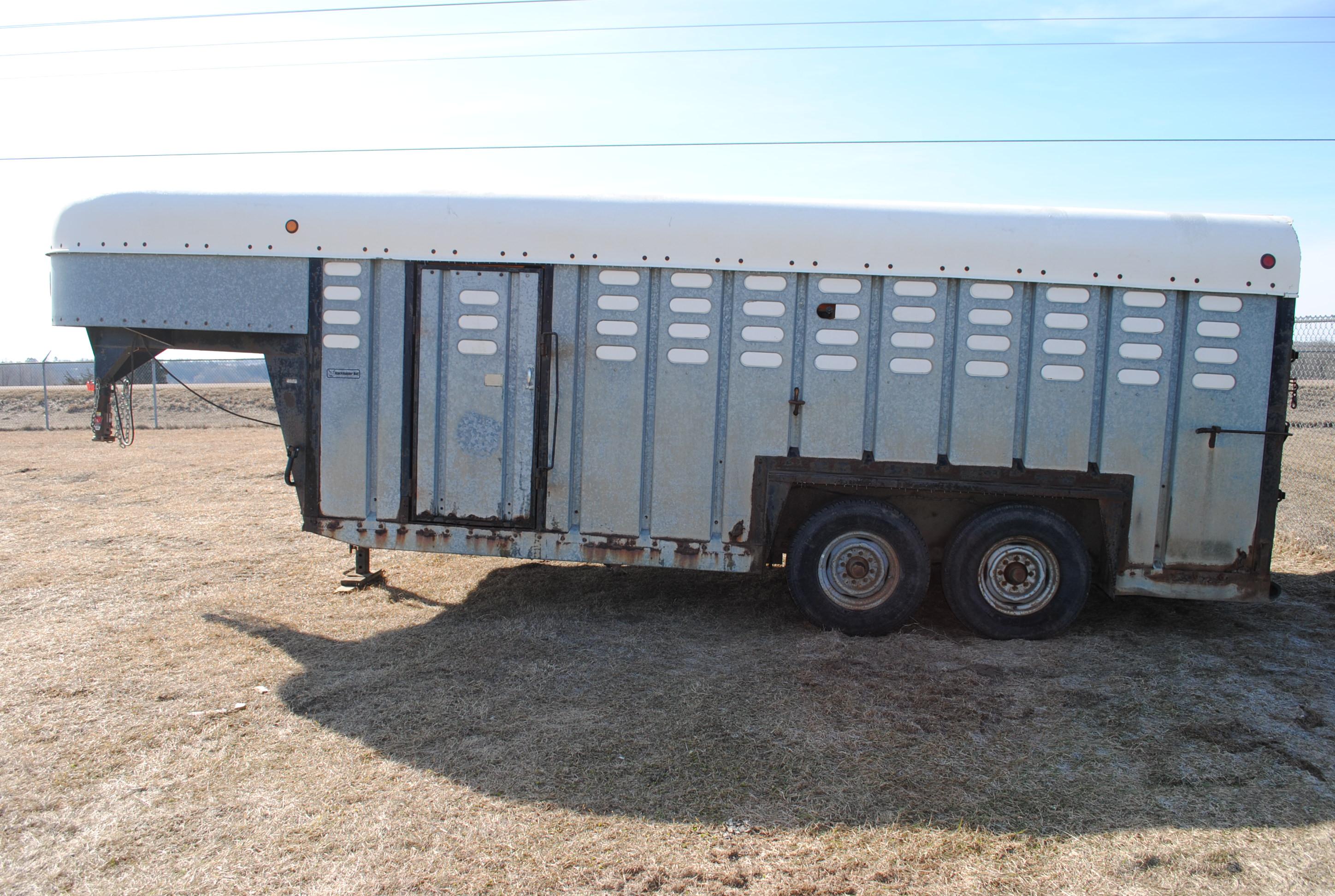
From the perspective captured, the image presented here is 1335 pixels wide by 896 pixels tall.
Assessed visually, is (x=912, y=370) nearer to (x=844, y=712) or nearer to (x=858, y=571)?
(x=858, y=571)

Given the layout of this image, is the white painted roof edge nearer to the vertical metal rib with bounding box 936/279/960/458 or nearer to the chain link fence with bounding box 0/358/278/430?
the vertical metal rib with bounding box 936/279/960/458

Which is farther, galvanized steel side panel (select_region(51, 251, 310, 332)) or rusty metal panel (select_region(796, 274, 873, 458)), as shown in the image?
galvanized steel side panel (select_region(51, 251, 310, 332))

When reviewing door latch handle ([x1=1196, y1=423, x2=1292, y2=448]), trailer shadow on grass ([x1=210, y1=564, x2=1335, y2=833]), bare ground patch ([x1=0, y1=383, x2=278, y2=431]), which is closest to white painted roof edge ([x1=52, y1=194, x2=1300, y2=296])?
door latch handle ([x1=1196, y1=423, x2=1292, y2=448])

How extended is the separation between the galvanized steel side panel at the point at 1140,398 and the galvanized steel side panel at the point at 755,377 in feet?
6.73

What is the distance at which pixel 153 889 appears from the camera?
10.5 ft

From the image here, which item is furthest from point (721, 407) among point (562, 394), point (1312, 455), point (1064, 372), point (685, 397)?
point (1312, 455)

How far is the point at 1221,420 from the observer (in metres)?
5.69

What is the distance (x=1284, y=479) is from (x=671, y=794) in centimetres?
1095

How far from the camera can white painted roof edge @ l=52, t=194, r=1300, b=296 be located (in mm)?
5602

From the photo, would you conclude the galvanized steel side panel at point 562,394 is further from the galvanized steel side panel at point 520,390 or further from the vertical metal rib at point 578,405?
the galvanized steel side panel at point 520,390

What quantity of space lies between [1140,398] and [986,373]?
0.99 metres

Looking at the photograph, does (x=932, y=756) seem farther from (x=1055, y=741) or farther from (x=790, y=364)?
(x=790, y=364)

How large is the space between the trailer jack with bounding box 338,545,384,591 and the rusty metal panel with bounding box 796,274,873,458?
3.67 m

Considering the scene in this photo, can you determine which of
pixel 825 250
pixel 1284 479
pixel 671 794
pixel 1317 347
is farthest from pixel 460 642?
pixel 1317 347
